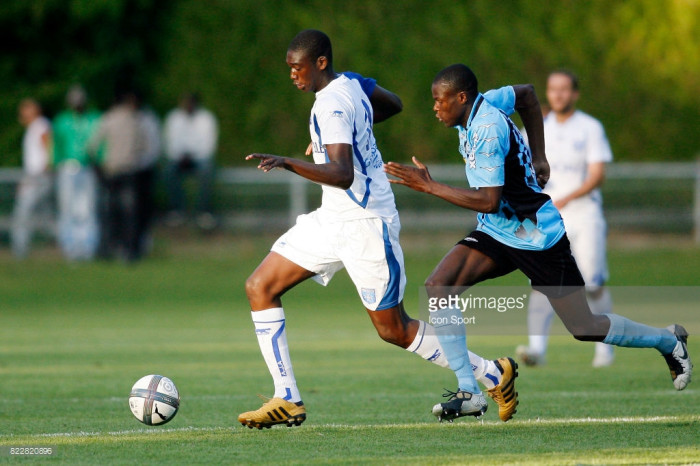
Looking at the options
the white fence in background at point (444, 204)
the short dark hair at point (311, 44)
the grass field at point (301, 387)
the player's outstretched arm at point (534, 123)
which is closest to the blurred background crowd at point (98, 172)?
the white fence in background at point (444, 204)

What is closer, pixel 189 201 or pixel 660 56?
pixel 189 201

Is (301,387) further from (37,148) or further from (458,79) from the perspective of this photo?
(37,148)

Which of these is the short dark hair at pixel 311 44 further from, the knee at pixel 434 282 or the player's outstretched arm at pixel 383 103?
the knee at pixel 434 282

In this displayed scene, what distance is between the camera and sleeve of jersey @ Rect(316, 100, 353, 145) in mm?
7234

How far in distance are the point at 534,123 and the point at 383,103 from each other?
105cm

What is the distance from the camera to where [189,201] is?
21.7 meters

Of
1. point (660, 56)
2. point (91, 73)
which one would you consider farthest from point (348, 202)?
point (660, 56)

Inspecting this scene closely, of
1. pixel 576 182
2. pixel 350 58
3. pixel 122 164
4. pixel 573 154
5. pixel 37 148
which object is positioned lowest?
pixel 576 182

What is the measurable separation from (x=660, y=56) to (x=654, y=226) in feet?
16.1

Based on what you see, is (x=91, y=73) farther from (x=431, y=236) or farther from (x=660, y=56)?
(x=660, y=56)

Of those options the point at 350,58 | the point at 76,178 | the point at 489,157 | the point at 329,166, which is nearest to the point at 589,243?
the point at 489,157

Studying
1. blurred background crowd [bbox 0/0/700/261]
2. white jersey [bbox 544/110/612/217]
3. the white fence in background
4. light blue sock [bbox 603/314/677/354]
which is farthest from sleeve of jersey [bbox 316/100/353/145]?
blurred background crowd [bbox 0/0/700/261]

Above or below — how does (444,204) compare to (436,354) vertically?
above

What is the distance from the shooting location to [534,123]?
831cm
